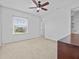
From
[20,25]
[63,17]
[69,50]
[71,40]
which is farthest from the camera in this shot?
[20,25]

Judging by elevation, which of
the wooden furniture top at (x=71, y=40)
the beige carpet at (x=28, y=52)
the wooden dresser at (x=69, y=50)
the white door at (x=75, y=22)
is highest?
the white door at (x=75, y=22)

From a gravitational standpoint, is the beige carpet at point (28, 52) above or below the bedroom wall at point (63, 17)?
below

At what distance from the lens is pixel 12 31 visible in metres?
6.97

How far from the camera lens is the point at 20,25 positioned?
26.7ft

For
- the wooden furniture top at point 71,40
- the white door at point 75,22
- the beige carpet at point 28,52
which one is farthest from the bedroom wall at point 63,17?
the wooden furniture top at point 71,40

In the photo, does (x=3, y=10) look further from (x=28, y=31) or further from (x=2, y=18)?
→ (x=28, y=31)

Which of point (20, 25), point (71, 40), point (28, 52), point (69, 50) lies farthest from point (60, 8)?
point (69, 50)

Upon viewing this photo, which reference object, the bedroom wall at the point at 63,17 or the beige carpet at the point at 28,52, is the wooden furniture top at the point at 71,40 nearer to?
the beige carpet at the point at 28,52

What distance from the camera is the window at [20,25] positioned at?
7.41 meters

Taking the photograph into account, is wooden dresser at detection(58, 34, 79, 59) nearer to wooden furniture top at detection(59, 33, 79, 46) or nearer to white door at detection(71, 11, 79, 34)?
wooden furniture top at detection(59, 33, 79, 46)

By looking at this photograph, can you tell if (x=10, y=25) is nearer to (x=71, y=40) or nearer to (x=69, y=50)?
(x=71, y=40)

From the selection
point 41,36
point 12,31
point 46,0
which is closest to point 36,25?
point 41,36

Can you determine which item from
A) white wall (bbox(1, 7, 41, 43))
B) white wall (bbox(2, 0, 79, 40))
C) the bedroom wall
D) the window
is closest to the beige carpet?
white wall (bbox(1, 7, 41, 43))

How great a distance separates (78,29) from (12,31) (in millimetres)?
4164
